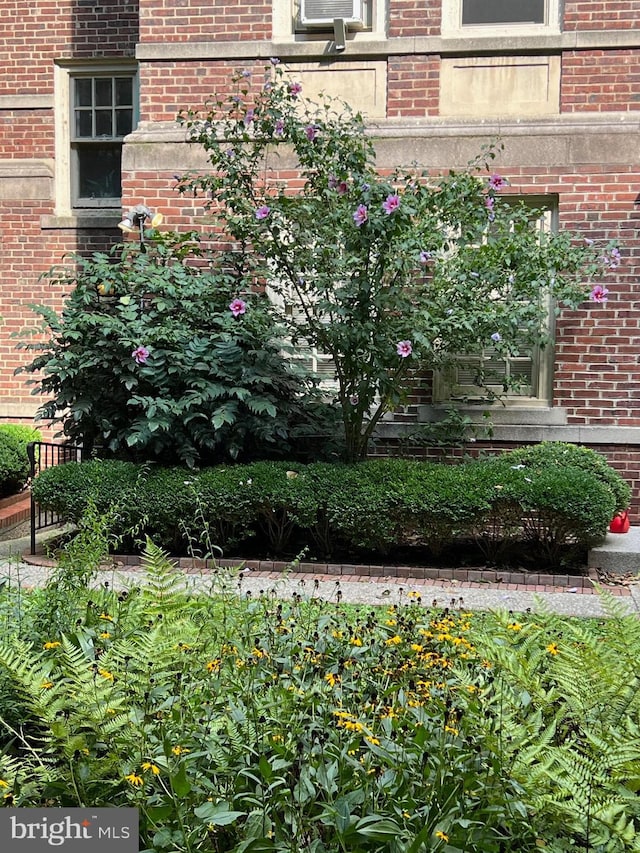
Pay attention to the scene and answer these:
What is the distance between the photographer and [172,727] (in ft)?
9.86

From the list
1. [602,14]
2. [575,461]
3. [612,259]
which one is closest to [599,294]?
[612,259]

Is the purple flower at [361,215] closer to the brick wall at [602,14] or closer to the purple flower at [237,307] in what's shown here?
the purple flower at [237,307]

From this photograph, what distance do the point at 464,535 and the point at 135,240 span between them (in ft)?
15.6

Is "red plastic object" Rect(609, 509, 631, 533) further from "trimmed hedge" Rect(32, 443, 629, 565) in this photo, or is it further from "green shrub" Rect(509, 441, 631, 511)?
"trimmed hedge" Rect(32, 443, 629, 565)

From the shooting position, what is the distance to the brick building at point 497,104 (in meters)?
8.91

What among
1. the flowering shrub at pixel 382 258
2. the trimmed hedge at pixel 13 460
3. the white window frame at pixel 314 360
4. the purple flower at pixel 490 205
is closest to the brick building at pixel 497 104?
the flowering shrub at pixel 382 258

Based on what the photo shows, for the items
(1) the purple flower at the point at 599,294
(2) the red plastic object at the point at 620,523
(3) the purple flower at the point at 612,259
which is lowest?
(2) the red plastic object at the point at 620,523

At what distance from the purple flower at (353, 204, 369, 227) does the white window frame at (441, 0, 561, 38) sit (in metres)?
3.09

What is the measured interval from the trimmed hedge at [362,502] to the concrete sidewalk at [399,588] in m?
0.43

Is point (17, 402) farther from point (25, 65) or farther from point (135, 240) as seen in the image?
point (25, 65)

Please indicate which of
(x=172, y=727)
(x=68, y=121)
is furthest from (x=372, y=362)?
(x=68, y=121)

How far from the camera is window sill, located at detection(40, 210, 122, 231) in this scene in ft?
39.7

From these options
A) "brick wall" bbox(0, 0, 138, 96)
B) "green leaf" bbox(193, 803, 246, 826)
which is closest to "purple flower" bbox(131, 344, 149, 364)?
"green leaf" bbox(193, 803, 246, 826)

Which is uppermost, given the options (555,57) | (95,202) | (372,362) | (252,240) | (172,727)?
(555,57)
